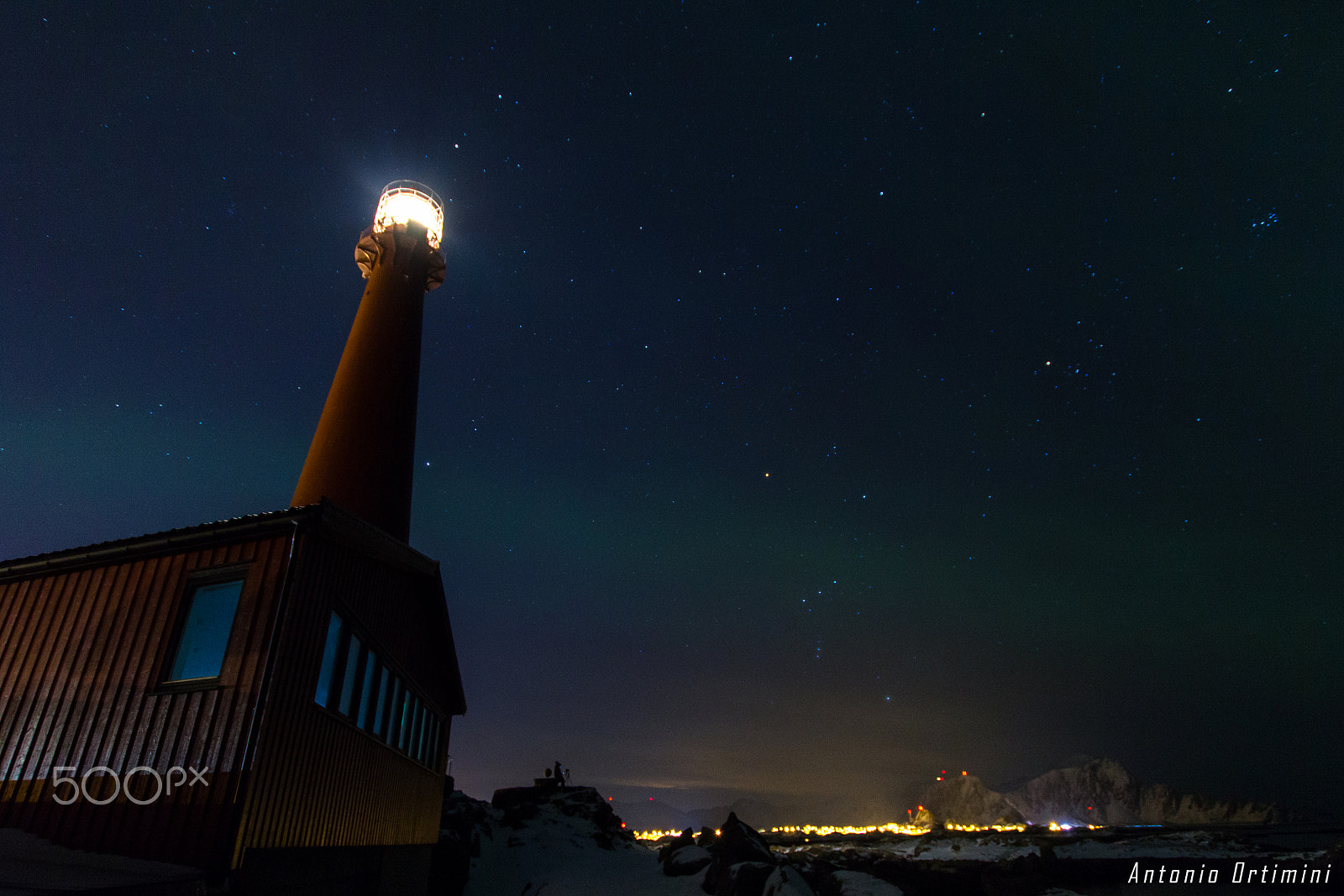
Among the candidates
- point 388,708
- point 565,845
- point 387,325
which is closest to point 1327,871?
point 565,845

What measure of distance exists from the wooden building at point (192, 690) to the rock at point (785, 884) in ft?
41.2

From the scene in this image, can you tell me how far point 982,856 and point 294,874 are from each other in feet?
230

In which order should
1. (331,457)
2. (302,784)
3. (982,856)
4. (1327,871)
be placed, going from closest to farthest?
(302,784) → (331,457) → (1327,871) → (982,856)

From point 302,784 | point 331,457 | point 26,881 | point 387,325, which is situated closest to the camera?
point 26,881

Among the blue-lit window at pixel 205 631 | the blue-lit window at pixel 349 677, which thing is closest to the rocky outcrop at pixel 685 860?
the blue-lit window at pixel 349 677

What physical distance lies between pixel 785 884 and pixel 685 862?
6832 millimetres

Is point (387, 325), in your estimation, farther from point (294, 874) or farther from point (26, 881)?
point (26, 881)

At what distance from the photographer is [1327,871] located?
4931cm

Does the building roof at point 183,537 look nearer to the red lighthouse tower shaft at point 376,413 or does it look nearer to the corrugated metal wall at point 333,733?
the corrugated metal wall at point 333,733

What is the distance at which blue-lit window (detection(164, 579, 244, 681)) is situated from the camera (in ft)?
28.0

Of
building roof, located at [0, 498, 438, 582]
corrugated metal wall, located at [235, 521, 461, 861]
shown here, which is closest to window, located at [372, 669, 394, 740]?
corrugated metal wall, located at [235, 521, 461, 861]

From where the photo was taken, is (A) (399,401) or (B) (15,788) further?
(A) (399,401)

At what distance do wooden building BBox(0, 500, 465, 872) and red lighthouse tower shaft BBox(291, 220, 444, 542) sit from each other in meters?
5.61

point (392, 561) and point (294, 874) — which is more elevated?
point (392, 561)
